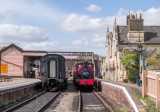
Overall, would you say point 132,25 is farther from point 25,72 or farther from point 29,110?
point 29,110

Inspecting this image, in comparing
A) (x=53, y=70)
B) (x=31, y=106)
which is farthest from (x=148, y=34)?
(x=31, y=106)

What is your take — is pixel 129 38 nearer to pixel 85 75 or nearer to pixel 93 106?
pixel 85 75

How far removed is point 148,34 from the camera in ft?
232

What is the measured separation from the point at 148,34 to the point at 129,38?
448 centimetres

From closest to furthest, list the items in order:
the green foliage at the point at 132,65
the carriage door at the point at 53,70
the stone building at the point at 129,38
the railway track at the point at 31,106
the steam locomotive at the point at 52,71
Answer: the railway track at the point at 31,106 → the steam locomotive at the point at 52,71 → the carriage door at the point at 53,70 → the green foliage at the point at 132,65 → the stone building at the point at 129,38

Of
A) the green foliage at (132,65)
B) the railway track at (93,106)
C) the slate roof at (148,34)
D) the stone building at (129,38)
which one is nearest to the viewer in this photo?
the railway track at (93,106)

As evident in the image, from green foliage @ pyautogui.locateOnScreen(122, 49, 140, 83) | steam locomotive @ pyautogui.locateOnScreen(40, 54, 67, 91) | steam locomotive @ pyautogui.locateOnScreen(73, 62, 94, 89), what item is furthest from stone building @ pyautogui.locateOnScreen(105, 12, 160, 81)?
steam locomotive @ pyautogui.locateOnScreen(40, 54, 67, 91)

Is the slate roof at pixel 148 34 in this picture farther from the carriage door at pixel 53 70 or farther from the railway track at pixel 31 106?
the railway track at pixel 31 106

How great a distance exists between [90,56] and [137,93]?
2706 inches

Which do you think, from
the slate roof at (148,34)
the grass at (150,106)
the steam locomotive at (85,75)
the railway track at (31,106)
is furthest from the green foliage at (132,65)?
the grass at (150,106)

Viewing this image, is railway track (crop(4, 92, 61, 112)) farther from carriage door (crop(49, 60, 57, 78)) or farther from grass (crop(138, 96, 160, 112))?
carriage door (crop(49, 60, 57, 78))

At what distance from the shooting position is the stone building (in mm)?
65688

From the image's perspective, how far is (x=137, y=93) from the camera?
1942 cm

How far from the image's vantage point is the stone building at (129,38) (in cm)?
6569
